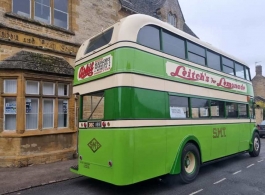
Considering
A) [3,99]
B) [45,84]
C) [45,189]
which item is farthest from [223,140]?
[3,99]

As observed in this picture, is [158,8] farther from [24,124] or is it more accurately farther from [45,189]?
[45,189]

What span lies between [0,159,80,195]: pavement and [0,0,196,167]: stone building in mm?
594

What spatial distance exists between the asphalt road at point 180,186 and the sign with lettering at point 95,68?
118 inches

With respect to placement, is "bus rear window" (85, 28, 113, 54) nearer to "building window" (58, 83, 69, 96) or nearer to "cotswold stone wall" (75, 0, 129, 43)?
"building window" (58, 83, 69, 96)

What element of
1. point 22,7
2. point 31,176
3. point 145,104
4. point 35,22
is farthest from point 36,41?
point 145,104

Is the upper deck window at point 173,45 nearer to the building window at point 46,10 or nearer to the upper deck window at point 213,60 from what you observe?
the upper deck window at point 213,60

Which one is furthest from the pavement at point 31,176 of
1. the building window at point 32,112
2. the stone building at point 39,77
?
the building window at point 32,112

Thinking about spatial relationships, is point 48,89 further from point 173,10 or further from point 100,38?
point 173,10

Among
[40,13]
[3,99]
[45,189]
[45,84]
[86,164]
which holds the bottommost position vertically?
[45,189]

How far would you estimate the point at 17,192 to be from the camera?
231 inches

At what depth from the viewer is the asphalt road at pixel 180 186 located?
579 cm

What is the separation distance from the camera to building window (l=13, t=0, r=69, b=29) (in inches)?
376

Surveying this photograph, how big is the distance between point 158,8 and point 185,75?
1172 centimetres

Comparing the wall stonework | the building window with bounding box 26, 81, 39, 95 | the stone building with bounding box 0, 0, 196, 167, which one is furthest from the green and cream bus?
the wall stonework
